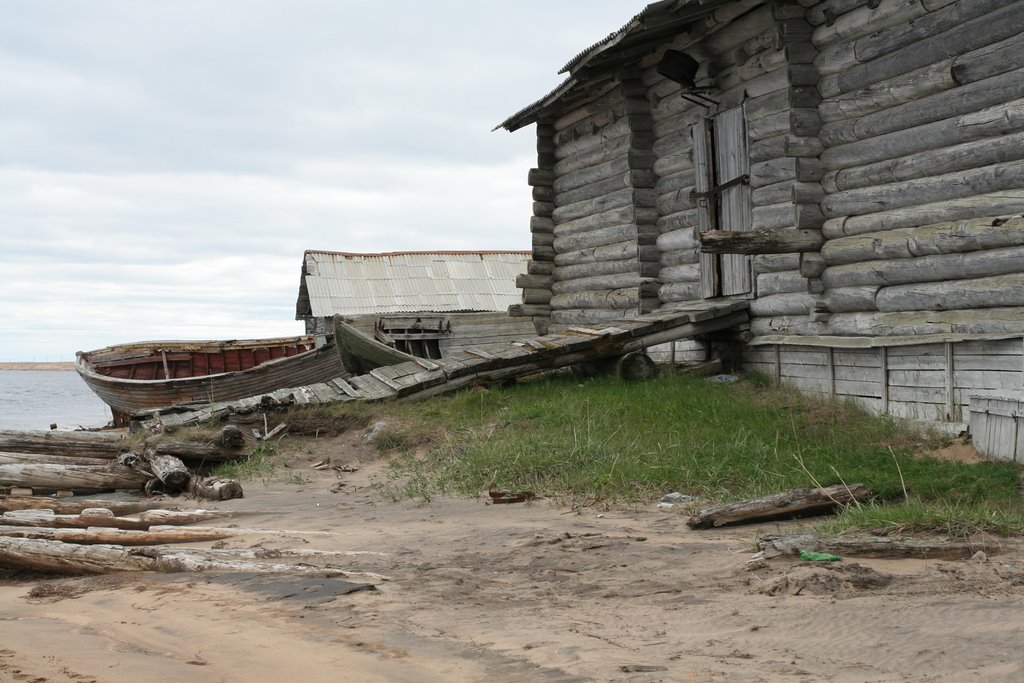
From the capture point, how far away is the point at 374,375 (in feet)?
46.2

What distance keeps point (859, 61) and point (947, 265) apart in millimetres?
2642

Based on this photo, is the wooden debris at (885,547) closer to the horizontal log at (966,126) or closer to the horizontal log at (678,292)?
the horizontal log at (966,126)

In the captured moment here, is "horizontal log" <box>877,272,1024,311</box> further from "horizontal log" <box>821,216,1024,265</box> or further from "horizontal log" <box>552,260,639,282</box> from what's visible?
"horizontal log" <box>552,260,639,282</box>

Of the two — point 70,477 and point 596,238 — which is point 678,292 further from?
point 70,477

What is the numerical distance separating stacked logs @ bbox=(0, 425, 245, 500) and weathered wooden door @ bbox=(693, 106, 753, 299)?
22.0ft

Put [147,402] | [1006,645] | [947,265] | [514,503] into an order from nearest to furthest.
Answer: [1006,645]
[514,503]
[947,265]
[147,402]

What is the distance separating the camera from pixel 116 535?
6828 millimetres

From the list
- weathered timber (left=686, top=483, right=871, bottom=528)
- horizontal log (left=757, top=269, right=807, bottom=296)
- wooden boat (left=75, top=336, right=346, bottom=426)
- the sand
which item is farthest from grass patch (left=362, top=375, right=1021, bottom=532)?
wooden boat (left=75, top=336, right=346, bottom=426)

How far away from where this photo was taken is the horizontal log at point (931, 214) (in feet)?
28.9

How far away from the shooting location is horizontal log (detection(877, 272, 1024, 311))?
8.79 metres

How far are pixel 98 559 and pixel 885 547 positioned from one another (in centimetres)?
476

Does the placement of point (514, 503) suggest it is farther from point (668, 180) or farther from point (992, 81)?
point (668, 180)

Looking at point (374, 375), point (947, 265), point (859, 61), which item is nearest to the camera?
point (947, 265)

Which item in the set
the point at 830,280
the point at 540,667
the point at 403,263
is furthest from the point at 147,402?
the point at 540,667
